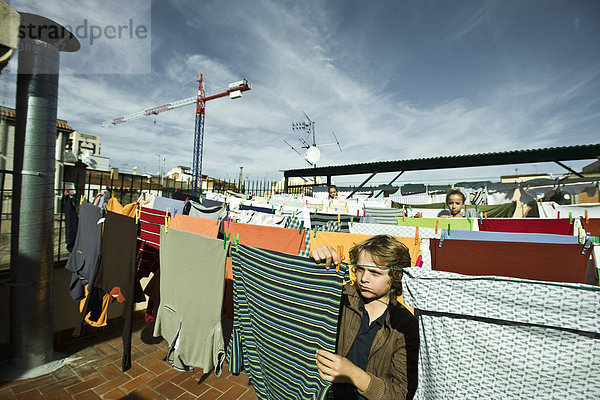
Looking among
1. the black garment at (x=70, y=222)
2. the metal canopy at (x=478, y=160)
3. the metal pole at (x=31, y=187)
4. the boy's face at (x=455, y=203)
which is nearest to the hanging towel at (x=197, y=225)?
the metal pole at (x=31, y=187)

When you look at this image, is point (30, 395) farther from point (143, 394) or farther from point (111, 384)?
point (143, 394)

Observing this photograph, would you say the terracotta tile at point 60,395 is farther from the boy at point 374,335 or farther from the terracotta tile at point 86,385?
the boy at point 374,335

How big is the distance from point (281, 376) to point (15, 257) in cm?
335

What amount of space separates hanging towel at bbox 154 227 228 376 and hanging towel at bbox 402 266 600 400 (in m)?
1.47

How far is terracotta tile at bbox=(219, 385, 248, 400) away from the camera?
2.69 m

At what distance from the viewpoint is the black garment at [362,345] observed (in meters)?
1.34

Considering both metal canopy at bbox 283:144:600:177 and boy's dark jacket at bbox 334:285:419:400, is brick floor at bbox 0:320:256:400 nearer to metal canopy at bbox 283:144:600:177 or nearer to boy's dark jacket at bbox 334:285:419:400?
boy's dark jacket at bbox 334:285:419:400

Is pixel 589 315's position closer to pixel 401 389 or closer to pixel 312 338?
pixel 401 389

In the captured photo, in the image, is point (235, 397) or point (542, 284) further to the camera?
point (235, 397)

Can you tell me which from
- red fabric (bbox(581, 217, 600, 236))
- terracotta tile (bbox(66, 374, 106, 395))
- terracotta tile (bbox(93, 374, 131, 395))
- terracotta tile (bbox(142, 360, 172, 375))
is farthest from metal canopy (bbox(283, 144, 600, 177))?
terracotta tile (bbox(66, 374, 106, 395))

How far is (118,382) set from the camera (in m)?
2.82

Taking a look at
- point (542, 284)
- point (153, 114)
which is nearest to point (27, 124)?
point (542, 284)

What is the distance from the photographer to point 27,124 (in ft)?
9.14

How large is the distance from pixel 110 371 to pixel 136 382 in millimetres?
450
